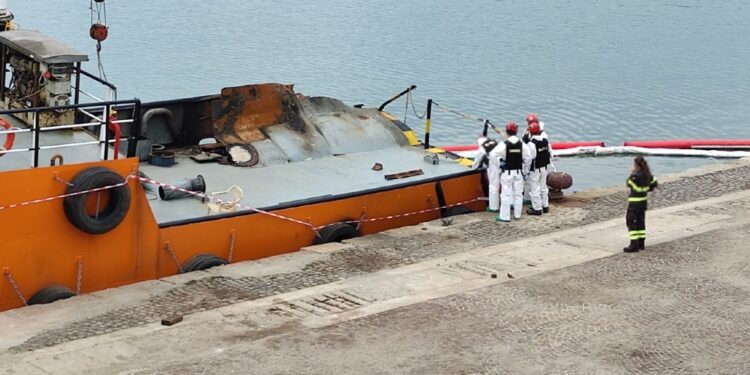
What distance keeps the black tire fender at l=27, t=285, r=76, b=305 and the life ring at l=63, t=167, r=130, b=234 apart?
0.62 metres

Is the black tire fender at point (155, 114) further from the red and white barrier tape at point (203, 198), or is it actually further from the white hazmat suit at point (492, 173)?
the white hazmat suit at point (492, 173)

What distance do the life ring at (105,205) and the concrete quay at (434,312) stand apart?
671 millimetres

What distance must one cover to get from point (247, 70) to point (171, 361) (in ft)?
81.6

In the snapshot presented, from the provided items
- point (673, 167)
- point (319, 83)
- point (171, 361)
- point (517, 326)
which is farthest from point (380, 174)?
point (319, 83)

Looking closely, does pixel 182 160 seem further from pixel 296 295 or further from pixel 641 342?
pixel 641 342

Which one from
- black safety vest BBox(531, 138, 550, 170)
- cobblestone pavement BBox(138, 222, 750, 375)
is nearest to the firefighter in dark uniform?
cobblestone pavement BBox(138, 222, 750, 375)

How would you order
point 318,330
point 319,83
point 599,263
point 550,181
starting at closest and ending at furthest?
point 318,330
point 599,263
point 550,181
point 319,83

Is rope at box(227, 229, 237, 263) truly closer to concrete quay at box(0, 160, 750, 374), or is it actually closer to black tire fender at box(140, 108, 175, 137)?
concrete quay at box(0, 160, 750, 374)

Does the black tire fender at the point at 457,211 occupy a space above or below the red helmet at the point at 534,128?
below

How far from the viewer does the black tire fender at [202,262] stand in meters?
11.6

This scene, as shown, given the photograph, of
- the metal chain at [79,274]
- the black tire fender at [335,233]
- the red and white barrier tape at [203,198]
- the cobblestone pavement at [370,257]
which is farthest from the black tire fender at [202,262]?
the black tire fender at [335,233]

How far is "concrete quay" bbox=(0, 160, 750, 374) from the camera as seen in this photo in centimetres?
869

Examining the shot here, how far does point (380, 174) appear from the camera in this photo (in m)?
14.5

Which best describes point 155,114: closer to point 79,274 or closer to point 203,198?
point 203,198
